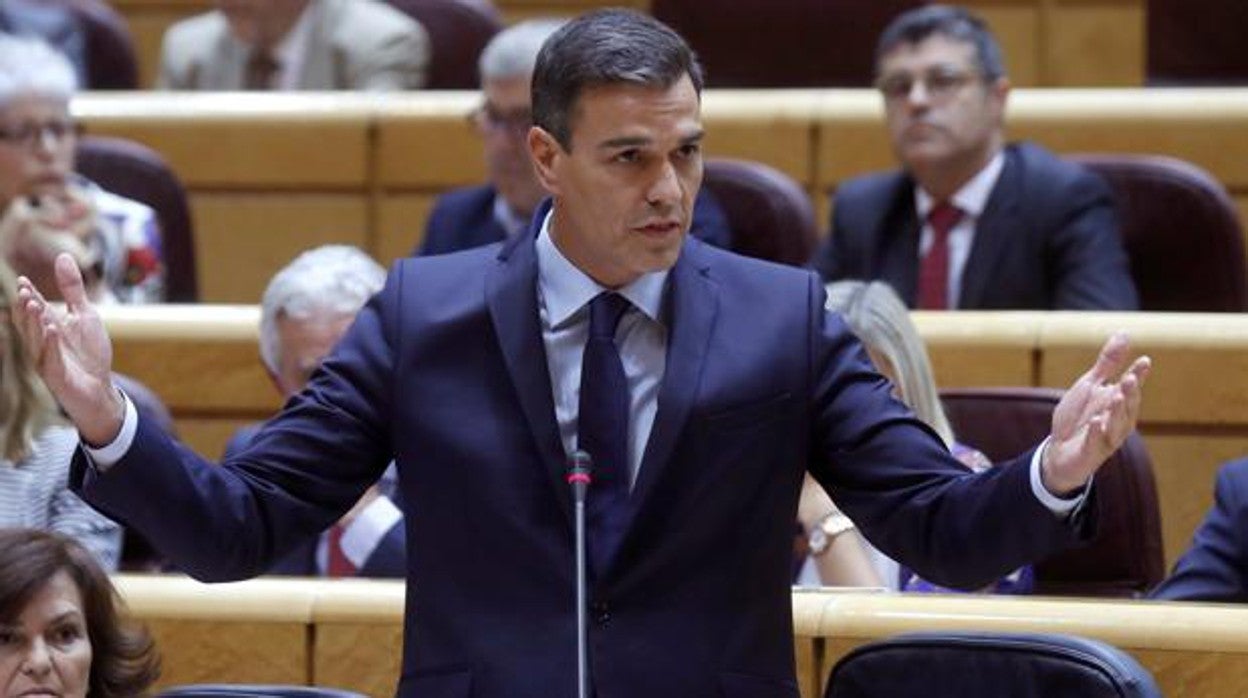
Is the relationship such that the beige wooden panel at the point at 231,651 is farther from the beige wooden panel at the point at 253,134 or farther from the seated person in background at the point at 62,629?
the beige wooden panel at the point at 253,134

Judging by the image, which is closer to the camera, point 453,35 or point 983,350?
point 983,350

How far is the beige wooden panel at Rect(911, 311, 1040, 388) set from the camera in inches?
98.3

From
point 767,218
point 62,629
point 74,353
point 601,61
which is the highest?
point 601,61

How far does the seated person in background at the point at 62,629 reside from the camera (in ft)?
5.38

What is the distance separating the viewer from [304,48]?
11.6ft

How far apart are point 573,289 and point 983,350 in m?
1.05

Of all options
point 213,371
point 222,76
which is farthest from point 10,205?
point 222,76

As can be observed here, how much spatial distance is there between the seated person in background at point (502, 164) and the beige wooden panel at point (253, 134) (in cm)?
34

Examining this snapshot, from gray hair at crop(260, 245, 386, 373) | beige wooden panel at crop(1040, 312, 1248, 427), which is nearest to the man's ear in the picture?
gray hair at crop(260, 245, 386, 373)

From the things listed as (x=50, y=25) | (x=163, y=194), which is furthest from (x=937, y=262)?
(x=50, y=25)

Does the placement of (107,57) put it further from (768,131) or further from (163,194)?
(768,131)

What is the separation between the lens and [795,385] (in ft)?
4.88

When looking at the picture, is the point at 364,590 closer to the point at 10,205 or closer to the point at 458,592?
the point at 458,592

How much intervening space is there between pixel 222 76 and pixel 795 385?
2209 millimetres
